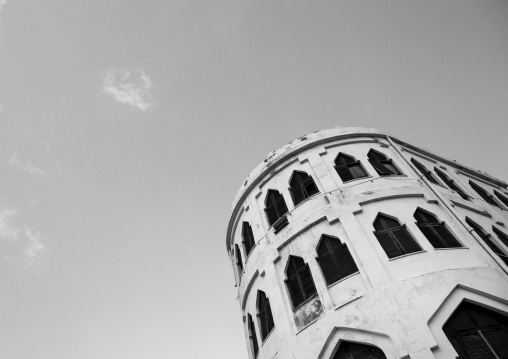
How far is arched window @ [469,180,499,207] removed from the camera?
15.5 meters

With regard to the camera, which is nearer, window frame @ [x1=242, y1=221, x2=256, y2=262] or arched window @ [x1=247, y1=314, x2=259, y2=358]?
arched window @ [x1=247, y1=314, x2=259, y2=358]

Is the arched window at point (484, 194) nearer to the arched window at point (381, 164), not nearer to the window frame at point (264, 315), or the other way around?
the arched window at point (381, 164)

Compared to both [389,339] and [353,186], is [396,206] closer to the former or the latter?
[353,186]

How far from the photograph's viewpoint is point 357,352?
8922 millimetres

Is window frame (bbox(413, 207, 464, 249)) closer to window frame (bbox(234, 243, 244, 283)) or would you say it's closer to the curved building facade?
the curved building facade

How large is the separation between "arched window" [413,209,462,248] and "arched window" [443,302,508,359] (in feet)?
6.03

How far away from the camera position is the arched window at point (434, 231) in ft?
33.6

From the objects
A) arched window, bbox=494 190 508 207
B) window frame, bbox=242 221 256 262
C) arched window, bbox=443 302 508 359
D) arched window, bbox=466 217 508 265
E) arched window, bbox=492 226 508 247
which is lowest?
arched window, bbox=443 302 508 359

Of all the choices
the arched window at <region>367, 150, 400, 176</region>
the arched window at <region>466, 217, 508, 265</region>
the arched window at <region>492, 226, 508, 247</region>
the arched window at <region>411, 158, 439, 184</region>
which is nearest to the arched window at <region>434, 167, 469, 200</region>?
the arched window at <region>411, 158, 439, 184</region>

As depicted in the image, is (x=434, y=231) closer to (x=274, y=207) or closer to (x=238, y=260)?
(x=274, y=207)

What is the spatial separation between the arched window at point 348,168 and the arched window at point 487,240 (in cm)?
345

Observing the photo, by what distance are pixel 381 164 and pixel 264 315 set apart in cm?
A: 625

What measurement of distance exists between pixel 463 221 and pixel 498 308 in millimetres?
2914

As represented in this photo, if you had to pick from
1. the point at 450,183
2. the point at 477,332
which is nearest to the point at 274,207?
the point at 450,183
